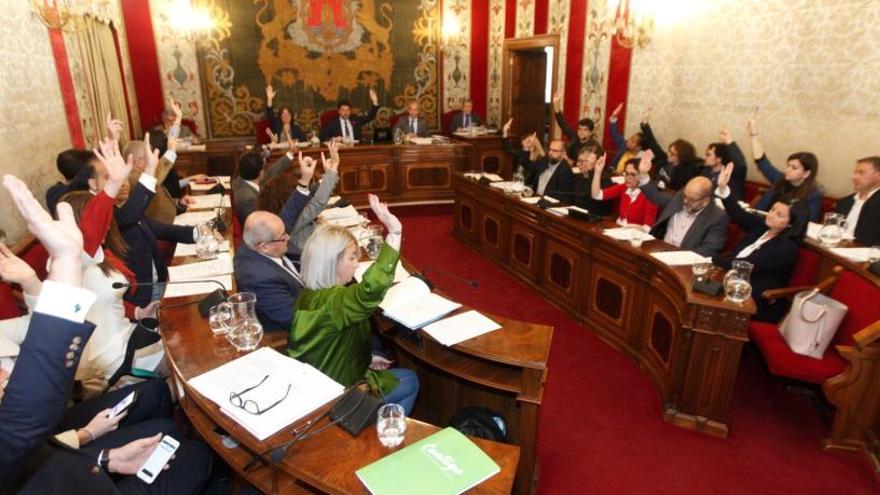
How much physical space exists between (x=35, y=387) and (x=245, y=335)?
97 centimetres

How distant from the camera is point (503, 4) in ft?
32.1

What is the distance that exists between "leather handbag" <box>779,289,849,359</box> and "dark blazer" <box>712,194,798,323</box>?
33 centimetres

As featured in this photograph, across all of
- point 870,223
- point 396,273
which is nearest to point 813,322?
point 870,223

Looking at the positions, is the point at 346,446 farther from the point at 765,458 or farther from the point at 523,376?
the point at 765,458

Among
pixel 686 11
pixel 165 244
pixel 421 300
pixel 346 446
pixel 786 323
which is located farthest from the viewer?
pixel 686 11

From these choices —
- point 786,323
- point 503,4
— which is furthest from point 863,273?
point 503,4

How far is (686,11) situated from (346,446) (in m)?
6.65

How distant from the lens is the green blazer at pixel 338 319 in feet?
6.91

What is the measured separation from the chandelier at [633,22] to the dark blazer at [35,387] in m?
7.20

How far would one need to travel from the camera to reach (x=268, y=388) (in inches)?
74.7

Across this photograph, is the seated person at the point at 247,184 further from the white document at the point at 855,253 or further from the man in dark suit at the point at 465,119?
the man in dark suit at the point at 465,119

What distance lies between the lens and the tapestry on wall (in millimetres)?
9086

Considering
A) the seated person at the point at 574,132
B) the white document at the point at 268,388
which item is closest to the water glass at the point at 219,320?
the white document at the point at 268,388

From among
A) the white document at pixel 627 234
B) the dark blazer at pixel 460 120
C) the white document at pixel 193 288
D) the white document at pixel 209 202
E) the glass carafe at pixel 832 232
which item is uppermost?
the dark blazer at pixel 460 120
